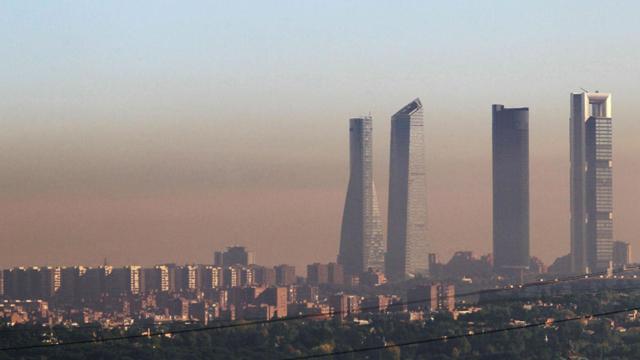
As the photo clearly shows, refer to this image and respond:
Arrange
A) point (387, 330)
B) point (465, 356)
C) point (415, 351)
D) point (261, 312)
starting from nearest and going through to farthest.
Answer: point (465, 356) < point (415, 351) < point (387, 330) < point (261, 312)

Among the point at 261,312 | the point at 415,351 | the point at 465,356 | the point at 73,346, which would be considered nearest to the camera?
the point at 73,346

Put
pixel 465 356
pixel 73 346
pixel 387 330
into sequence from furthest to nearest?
pixel 387 330
pixel 465 356
pixel 73 346

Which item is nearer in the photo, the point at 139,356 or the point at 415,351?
the point at 139,356

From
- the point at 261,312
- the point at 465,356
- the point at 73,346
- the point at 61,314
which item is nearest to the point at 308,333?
the point at 465,356

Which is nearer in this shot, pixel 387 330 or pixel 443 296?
pixel 387 330

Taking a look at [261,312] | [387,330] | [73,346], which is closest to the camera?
[73,346]

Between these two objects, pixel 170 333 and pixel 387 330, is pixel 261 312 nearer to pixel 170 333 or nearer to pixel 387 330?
pixel 387 330

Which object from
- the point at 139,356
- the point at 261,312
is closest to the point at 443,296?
the point at 261,312

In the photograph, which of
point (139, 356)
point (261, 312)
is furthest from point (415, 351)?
point (261, 312)

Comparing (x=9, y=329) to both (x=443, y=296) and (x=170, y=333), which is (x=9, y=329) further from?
(x=443, y=296)
